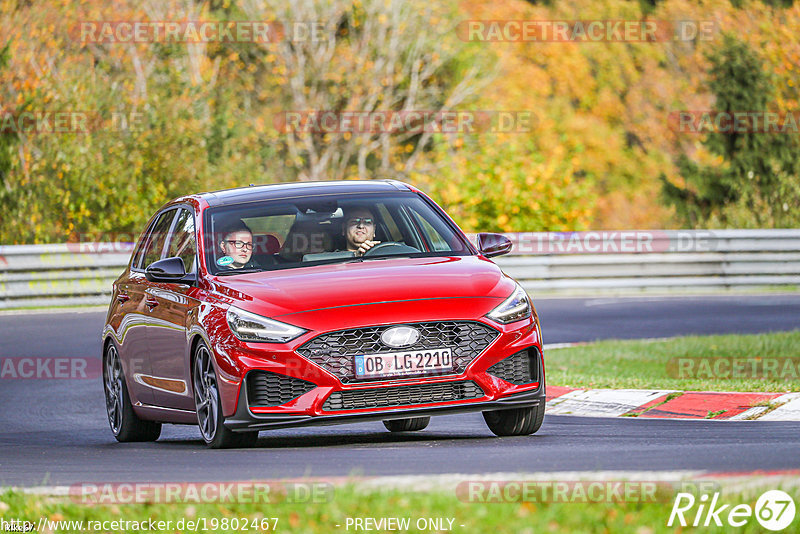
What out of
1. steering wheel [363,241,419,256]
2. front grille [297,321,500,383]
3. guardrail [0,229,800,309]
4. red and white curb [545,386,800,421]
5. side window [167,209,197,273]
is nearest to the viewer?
front grille [297,321,500,383]

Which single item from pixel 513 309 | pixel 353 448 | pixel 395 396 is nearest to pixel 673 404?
pixel 513 309

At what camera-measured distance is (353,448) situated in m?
9.30

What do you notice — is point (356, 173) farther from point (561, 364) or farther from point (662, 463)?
point (662, 463)

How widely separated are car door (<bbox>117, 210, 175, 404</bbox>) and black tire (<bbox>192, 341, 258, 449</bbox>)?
109cm

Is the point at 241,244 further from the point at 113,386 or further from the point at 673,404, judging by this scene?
the point at 673,404

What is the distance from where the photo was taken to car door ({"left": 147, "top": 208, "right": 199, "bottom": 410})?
32.5 ft

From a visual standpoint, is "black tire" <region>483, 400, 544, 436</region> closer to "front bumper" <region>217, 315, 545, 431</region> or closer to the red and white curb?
"front bumper" <region>217, 315, 545, 431</region>

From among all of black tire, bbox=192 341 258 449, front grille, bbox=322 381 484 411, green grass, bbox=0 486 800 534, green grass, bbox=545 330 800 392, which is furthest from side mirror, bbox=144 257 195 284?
green grass, bbox=545 330 800 392

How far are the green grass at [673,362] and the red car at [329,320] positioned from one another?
10.3 ft

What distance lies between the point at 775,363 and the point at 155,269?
6967 millimetres

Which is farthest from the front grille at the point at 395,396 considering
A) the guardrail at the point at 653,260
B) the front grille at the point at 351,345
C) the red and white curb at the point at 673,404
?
the guardrail at the point at 653,260

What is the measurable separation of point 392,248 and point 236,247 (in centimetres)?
102

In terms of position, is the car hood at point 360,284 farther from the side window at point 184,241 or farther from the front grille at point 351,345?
the side window at point 184,241

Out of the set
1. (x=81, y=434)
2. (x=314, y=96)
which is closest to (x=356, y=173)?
(x=314, y=96)
